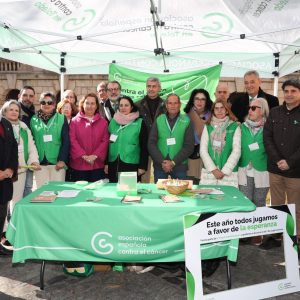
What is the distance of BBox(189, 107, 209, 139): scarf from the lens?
4.30 meters

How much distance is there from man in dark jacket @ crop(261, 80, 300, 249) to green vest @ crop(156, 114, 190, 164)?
91 centimetres

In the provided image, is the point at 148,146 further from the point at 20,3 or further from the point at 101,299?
the point at 20,3

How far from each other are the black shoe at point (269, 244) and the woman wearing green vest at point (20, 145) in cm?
264

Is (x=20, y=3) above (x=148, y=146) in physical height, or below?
above

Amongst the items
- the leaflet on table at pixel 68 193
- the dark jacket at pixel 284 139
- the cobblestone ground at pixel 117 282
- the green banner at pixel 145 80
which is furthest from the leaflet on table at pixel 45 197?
the green banner at pixel 145 80

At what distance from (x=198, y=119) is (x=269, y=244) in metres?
1.69

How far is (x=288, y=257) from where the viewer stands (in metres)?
2.73

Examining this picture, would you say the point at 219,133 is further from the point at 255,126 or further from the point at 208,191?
the point at 208,191

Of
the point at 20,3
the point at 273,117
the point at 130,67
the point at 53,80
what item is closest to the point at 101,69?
the point at 130,67

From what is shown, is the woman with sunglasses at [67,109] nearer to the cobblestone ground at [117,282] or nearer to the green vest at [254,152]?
the cobblestone ground at [117,282]

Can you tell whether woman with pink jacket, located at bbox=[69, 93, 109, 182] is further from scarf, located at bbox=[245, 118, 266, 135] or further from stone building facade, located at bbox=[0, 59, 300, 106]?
stone building facade, located at bbox=[0, 59, 300, 106]

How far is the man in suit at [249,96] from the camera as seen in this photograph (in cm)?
441

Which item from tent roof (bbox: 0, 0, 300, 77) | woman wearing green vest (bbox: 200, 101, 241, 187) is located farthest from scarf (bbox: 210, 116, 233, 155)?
tent roof (bbox: 0, 0, 300, 77)

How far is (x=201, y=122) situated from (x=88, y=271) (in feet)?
7.35
